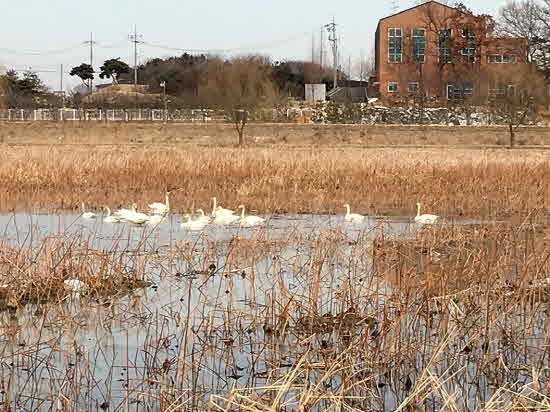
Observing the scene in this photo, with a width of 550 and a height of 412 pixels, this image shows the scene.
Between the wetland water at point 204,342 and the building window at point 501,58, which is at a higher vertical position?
the building window at point 501,58

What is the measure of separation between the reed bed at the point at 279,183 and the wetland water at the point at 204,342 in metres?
7.18

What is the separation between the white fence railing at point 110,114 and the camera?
5147 cm

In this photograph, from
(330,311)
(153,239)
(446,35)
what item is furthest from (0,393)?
(446,35)

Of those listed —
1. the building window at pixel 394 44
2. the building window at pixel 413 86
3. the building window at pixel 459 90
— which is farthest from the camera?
the building window at pixel 394 44

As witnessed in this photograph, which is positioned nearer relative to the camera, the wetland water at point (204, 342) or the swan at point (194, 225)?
the wetland water at point (204, 342)

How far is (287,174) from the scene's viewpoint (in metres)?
19.3

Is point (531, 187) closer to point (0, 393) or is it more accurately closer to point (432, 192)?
point (432, 192)

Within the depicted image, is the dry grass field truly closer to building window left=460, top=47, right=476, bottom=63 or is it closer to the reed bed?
the reed bed

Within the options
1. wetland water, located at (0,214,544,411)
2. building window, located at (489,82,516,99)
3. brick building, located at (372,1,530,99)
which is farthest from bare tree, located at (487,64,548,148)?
wetland water, located at (0,214,544,411)

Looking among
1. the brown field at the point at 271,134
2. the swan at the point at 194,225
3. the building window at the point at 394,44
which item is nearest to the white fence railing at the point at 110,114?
the brown field at the point at 271,134

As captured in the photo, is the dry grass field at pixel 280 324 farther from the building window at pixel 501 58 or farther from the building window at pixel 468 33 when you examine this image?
Answer: the building window at pixel 501 58

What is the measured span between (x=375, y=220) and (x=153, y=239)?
4.07 m

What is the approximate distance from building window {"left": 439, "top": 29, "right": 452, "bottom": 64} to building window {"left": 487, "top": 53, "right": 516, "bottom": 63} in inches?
99.3

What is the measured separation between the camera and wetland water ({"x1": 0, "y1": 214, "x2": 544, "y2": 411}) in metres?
5.88
